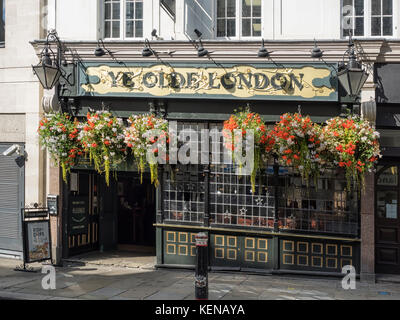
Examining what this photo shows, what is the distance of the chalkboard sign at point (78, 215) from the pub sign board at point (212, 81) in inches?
118

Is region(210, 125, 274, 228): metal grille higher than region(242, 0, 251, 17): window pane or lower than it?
lower

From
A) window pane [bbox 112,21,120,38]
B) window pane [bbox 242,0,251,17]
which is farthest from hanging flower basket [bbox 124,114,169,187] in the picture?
window pane [bbox 242,0,251,17]

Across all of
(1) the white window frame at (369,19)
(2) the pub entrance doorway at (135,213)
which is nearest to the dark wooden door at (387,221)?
(1) the white window frame at (369,19)

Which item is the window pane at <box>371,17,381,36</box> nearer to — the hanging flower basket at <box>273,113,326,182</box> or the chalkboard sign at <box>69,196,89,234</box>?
the hanging flower basket at <box>273,113,326,182</box>

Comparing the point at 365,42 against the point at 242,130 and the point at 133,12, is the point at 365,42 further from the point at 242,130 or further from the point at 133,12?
the point at 133,12

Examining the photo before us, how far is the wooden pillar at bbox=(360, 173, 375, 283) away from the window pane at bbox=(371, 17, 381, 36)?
336 cm

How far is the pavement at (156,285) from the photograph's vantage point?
29.0ft

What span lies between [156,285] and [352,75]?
19.8 ft

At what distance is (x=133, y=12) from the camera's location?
38.7ft

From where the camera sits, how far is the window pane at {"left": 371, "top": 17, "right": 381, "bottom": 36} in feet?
35.1

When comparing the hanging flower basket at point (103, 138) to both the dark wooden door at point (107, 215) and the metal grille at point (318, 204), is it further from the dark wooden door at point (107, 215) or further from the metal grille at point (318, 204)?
the metal grille at point (318, 204)

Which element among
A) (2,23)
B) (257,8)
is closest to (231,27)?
(257,8)

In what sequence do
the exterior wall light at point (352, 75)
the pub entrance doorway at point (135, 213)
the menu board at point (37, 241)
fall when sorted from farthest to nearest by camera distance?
the pub entrance doorway at point (135, 213) < the menu board at point (37, 241) < the exterior wall light at point (352, 75)
